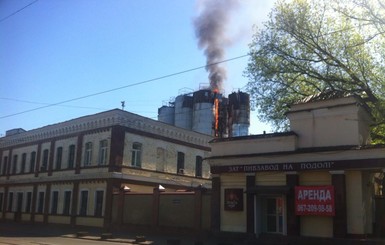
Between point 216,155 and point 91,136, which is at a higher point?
point 91,136

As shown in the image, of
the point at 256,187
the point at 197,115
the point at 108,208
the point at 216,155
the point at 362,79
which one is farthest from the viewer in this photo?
the point at 197,115

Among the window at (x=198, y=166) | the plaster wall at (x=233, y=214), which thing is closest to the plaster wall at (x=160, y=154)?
the window at (x=198, y=166)

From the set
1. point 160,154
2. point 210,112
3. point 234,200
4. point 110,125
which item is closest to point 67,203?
point 110,125

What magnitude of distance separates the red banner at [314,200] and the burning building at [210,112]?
28.2m

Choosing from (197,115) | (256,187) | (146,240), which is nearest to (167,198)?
(146,240)

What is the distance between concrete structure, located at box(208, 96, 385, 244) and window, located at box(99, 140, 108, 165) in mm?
11887

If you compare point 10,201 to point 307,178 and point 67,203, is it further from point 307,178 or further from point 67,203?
point 307,178

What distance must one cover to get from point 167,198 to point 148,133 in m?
9.08

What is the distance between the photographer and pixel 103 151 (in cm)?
3391

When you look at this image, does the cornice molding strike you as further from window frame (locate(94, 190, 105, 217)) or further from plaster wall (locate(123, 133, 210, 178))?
window frame (locate(94, 190, 105, 217))

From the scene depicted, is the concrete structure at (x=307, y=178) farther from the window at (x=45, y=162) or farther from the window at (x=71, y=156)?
the window at (x=45, y=162)

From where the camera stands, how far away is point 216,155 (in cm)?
2497

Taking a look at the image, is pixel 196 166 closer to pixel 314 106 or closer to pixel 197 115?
pixel 197 115

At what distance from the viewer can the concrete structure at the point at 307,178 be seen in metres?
20.1
